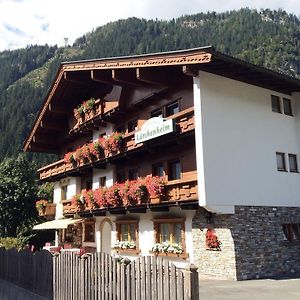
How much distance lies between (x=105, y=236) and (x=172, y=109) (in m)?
9.76

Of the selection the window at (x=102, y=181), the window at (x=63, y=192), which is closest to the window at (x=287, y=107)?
the window at (x=102, y=181)

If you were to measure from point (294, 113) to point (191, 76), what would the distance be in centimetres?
613

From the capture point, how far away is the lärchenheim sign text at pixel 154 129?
16.9 metres

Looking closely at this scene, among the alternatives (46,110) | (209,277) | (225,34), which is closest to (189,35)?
(225,34)

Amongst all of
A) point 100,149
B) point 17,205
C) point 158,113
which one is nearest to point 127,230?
point 100,149

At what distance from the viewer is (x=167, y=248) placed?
59.3 feet

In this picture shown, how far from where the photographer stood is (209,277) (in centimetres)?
1616

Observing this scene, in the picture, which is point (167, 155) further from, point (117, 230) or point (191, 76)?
point (117, 230)

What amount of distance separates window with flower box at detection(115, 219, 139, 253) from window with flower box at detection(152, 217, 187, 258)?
5.78 feet

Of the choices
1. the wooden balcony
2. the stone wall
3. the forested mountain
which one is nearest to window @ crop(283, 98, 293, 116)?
the stone wall

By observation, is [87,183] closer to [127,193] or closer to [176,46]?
[127,193]

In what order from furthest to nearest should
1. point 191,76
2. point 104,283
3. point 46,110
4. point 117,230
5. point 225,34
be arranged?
point 225,34
point 46,110
point 117,230
point 191,76
point 104,283

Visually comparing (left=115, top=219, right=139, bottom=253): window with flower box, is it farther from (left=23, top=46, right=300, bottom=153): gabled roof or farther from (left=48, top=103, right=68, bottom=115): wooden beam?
(left=48, top=103, right=68, bottom=115): wooden beam

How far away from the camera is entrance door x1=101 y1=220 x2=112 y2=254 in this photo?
24172mm
